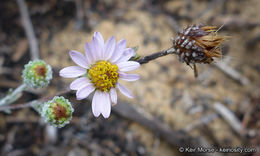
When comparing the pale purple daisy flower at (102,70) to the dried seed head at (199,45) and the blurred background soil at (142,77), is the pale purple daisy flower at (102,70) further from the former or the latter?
the blurred background soil at (142,77)

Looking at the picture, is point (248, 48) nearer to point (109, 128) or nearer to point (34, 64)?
point (109, 128)

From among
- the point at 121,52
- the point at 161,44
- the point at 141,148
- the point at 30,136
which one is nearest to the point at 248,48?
the point at 161,44

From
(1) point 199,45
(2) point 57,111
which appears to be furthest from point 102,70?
(1) point 199,45

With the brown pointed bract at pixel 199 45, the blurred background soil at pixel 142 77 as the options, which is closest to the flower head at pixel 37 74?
the blurred background soil at pixel 142 77

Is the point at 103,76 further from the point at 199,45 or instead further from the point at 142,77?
the point at 142,77

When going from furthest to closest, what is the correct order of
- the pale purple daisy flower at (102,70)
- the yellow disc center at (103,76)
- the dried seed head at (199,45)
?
the yellow disc center at (103,76)
the pale purple daisy flower at (102,70)
the dried seed head at (199,45)

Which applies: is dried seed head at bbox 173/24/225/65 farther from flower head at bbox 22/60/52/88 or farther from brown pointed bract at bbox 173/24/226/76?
flower head at bbox 22/60/52/88
